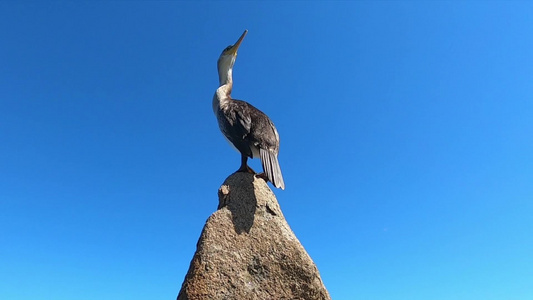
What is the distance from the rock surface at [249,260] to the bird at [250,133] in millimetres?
782

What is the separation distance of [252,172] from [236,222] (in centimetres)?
143

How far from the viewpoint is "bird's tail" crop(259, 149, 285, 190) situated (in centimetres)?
665

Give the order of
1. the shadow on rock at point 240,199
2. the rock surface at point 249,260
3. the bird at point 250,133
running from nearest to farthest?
the rock surface at point 249,260
the shadow on rock at point 240,199
the bird at point 250,133

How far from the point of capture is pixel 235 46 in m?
10.4

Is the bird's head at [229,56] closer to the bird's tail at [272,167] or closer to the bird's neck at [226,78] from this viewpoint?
the bird's neck at [226,78]

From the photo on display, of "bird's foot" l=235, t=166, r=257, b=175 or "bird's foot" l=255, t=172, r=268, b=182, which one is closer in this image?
"bird's foot" l=255, t=172, r=268, b=182

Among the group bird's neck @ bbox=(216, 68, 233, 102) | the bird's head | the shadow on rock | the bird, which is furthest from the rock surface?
the bird's head

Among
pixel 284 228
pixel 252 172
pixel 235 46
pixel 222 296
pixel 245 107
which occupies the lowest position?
pixel 222 296

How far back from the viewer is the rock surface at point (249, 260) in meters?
5.43

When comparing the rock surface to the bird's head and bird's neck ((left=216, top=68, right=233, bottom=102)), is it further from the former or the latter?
the bird's head

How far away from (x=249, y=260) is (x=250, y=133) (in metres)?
A: 2.59

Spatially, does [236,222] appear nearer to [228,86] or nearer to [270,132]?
[270,132]

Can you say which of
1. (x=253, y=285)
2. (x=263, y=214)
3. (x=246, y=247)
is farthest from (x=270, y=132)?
(x=253, y=285)

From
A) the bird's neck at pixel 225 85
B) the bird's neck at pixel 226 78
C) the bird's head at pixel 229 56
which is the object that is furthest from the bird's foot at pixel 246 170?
the bird's head at pixel 229 56
